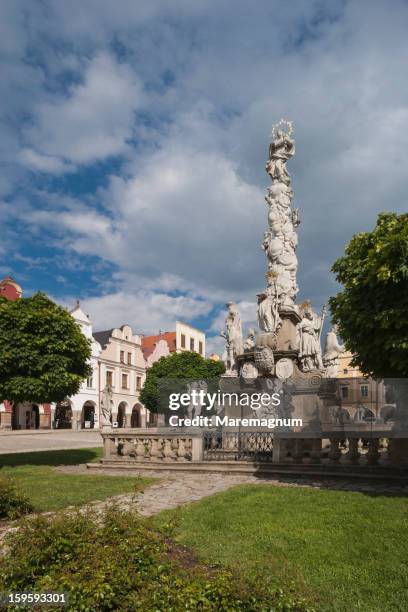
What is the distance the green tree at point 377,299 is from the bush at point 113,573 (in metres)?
6.45

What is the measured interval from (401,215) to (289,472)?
6868mm

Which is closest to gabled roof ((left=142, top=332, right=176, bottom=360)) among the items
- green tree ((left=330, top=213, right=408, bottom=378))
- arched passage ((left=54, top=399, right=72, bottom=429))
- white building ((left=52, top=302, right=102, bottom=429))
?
white building ((left=52, top=302, right=102, bottom=429))

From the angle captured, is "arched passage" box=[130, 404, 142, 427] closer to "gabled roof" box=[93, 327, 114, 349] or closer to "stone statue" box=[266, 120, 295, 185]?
"gabled roof" box=[93, 327, 114, 349]

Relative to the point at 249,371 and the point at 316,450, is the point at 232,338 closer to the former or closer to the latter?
the point at 249,371

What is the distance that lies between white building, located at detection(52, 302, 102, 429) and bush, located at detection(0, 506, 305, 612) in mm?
48147

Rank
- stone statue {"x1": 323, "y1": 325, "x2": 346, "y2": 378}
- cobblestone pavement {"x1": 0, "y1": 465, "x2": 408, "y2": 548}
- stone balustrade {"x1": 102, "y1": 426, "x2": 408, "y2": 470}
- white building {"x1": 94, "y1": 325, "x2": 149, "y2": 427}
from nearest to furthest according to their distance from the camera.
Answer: cobblestone pavement {"x1": 0, "y1": 465, "x2": 408, "y2": 548}
stone balustrade {"x1": 102, "y1": 426, "x2": 408, "y2": 470}
stone statue {"x1": 323, "y1": 325, "x2": 346, "y2": 378}
white building {"x1": 94, "y1": 325, "x2": 149, "y2": 427}

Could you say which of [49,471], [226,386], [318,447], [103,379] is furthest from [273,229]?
[103,379]

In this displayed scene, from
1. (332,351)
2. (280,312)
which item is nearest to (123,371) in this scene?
(332,351)

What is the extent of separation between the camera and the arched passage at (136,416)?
66.8 m

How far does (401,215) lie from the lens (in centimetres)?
1150

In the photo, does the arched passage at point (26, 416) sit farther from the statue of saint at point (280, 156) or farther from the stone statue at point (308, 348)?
the stone statue at point (308, 348)

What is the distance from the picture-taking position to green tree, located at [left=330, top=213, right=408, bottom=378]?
984 cm

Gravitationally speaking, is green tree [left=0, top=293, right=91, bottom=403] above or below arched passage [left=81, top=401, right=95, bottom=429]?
above

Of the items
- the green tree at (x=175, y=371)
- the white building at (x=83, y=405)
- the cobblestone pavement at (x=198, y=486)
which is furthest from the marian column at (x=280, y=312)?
the white building at (x=83, y=405)
